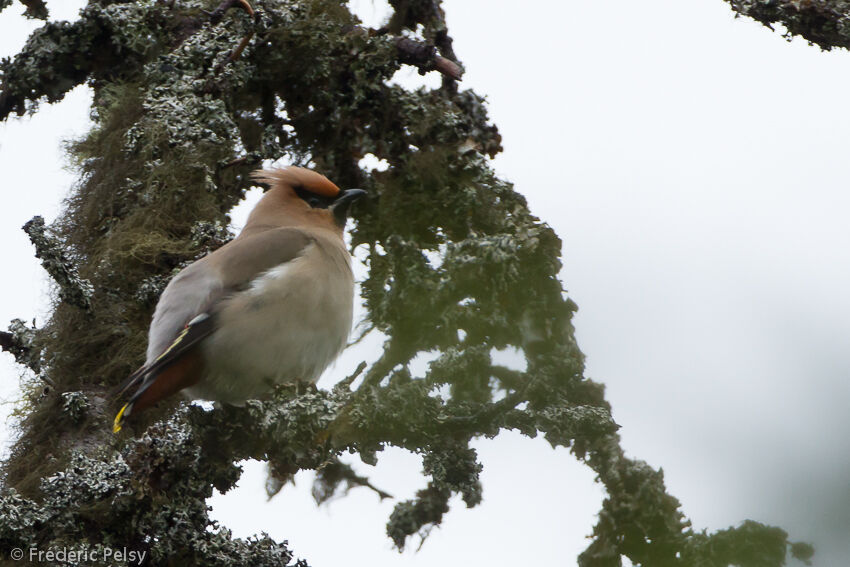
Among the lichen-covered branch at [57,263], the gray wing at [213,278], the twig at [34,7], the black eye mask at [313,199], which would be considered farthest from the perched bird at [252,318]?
the twig at [34,7]

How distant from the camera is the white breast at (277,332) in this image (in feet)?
9.77

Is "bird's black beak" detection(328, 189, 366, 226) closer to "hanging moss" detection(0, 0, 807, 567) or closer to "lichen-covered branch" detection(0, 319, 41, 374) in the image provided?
"hanging moss" detection(0, 0, 807, 567)

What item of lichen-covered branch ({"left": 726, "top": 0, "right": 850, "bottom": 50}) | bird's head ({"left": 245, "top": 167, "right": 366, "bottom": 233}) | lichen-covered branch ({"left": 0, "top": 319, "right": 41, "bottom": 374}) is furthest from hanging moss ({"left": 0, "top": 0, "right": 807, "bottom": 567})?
lichen-covered branch ({"left": 726, "top": 0, "right": 850, "bottom": 50})

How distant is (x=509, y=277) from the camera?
252cm

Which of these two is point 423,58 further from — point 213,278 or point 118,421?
point 118,421

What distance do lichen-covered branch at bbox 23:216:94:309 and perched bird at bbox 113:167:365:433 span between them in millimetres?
227

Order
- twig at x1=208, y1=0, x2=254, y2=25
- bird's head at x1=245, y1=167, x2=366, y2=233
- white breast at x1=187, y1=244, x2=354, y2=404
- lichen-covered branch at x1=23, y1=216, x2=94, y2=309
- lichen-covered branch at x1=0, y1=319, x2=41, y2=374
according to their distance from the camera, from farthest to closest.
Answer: bird's head at x1=245, y1=167, x2=366, y2=233
twig at x1=208, y1=0, x2=254, y2=25
white breast at x1=187, y1=244, x2=354, y2=404
lichen-covered branch at x1=0, y1=319, x2=41, y2=374
lichen-covered branch at x1=23, y1=216, x2=94, y2=309

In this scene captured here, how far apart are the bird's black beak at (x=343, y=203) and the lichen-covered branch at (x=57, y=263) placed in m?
0.94

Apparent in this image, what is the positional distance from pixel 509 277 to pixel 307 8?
4.65 ft

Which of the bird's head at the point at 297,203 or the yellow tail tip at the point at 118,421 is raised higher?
the bird's head at the point at 297,203

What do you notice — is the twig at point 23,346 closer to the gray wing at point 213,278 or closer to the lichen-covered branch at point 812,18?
the gray wing at point 213,278

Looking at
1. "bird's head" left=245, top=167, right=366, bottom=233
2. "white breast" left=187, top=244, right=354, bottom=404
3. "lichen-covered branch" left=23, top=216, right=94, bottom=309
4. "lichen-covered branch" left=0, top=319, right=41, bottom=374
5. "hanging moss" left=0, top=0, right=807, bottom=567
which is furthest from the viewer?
"bird's head" left=245, top=167, right=366, bottom=233

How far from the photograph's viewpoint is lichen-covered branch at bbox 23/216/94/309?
2611 mm

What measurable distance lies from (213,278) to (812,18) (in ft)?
Answer: 6.17
